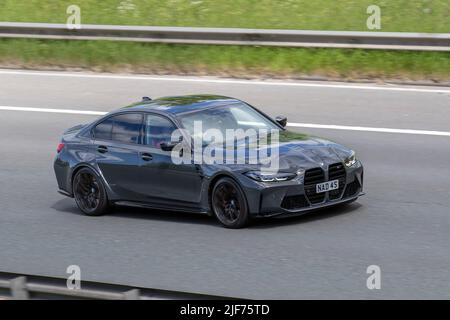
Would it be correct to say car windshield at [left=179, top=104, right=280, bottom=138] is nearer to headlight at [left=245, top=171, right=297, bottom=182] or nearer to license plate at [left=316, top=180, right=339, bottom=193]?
headlight at [left=245, top=171, right=297, bottom=182]

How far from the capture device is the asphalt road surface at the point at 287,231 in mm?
9562

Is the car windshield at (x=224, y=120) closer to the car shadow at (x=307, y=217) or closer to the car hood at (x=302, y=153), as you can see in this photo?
the car hood at (x=302, y=153)

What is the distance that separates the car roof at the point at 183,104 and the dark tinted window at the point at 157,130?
0.14m

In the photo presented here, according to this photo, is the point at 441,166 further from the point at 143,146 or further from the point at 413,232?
the point at 143,146

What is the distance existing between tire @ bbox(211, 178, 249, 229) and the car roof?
1379 millimetres

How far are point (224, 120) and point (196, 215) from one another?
4.10ft

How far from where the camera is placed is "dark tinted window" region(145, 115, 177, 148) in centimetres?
1223

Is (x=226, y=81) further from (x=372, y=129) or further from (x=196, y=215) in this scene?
(x=196, y=215)

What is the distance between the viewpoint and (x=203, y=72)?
20641 millimetres

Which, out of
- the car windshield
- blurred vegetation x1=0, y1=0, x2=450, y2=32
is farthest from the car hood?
blurred vegetation x1=0, y1=0, x2=450, y2=32

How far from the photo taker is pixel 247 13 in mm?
22562

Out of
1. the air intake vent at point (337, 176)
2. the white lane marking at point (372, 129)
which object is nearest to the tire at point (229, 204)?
the air intake vent at point (337, 176)

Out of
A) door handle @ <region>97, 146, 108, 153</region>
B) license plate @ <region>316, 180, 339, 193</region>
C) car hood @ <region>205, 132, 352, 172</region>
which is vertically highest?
car hood @ <region>205, 132, 352, 172</region>
